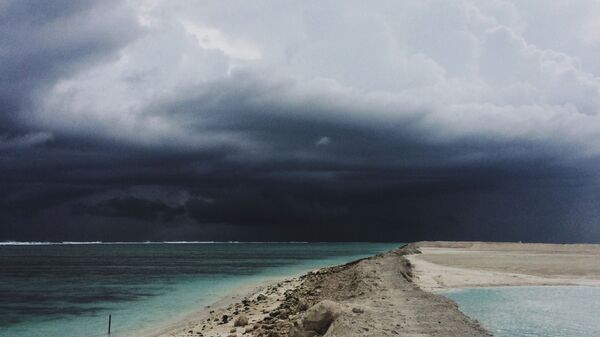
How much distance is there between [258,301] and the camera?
99.0 feet

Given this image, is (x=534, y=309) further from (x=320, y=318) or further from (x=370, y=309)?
(x=320, y=318)

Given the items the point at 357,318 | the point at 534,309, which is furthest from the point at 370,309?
the point at 534,309

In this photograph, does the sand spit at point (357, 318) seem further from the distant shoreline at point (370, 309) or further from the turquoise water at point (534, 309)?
the turquoise water at point (534, 309)

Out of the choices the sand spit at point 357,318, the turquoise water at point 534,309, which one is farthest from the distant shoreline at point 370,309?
the turquoise water at point 534,309

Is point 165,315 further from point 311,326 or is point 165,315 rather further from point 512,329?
point 512,329

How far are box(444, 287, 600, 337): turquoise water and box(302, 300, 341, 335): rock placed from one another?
5.43 meters

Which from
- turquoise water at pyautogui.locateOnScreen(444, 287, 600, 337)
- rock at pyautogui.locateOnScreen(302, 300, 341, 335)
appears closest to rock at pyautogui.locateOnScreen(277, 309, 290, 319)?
rock at pyautogui.locateOnScreen(302, 300, 341, 335)

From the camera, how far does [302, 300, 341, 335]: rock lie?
15469mm

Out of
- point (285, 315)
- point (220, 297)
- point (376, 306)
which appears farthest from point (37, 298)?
point (376, 306)

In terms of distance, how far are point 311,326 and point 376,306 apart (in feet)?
14.9

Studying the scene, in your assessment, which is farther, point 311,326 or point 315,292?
point 315,292

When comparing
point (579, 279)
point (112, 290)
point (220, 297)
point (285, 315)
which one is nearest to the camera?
point (285, 315)

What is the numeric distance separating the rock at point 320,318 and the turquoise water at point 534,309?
543 cm

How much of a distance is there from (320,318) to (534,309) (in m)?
11.2
